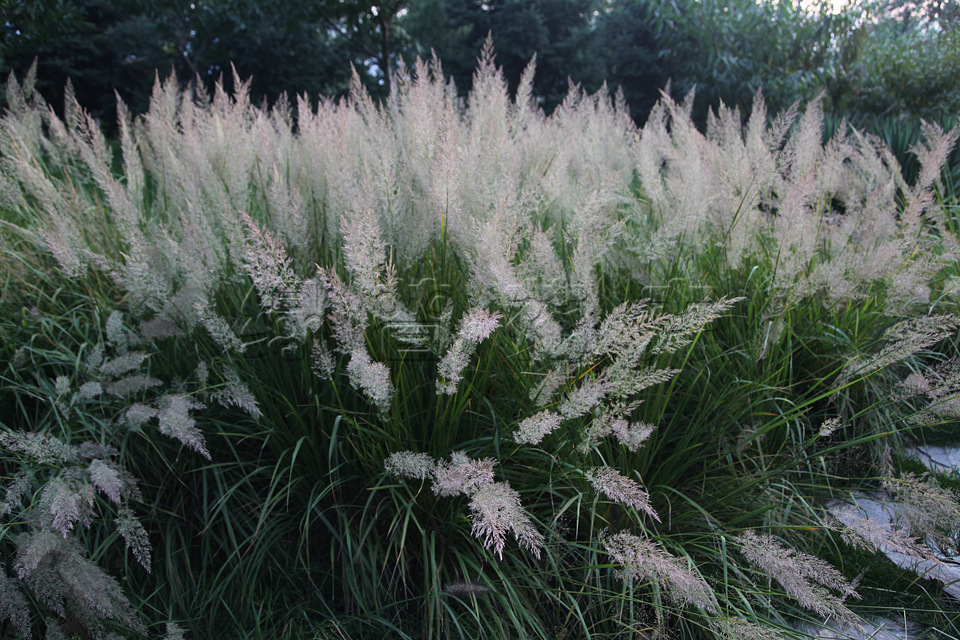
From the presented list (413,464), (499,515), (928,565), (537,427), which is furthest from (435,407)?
(928,565)

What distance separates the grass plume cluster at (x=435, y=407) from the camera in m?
1.43

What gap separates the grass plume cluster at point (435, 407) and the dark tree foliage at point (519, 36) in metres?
17.0

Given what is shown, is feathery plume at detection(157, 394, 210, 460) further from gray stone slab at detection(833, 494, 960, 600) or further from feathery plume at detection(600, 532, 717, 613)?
gray stone slab at detection(833, 494, 960, 600)

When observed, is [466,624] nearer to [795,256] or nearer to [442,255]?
[442,255]

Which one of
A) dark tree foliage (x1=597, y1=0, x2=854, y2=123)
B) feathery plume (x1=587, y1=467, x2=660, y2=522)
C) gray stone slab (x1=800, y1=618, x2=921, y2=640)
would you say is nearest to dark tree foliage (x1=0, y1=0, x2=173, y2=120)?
dark tree foliage (x1=597, y1=0, x2=854, y2=123)

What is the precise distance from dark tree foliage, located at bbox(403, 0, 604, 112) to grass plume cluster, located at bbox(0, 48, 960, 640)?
55.6ft

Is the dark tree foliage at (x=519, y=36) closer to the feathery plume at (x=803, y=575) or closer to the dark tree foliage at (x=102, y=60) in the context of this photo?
the dark tree foliage at (x=102, y=60)

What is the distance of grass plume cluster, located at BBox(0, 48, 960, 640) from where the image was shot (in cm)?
143

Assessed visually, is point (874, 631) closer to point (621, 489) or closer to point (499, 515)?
point (621, 489)

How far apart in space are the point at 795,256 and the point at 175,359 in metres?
2.13

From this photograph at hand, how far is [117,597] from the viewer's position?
4.64 ft

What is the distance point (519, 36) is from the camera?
18000mm

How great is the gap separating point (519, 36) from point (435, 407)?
1866 centimetres

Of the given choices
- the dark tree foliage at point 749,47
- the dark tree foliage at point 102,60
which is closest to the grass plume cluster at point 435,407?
the dark tree foliage at point 749,47
